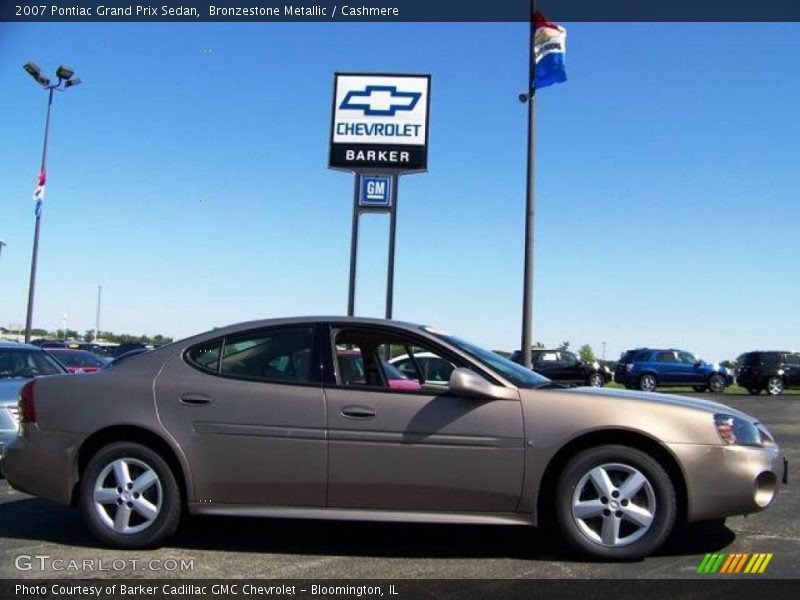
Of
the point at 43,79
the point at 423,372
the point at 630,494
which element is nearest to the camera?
the point at 630,494

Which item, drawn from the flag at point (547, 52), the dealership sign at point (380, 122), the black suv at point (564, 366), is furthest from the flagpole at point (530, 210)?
the black suv at point (564, 366)

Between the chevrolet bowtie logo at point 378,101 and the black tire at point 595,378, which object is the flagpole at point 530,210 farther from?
the black tire at point 595,378

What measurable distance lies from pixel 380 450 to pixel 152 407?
4.99 ft

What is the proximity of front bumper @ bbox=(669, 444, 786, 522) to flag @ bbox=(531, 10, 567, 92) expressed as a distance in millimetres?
11646

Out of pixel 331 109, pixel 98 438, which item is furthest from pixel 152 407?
pixel 331 109

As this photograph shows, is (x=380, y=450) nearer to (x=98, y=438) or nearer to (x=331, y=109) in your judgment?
(x=98, y=438)

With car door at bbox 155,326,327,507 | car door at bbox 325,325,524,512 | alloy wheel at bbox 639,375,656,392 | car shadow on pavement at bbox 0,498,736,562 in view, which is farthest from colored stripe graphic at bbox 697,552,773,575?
alloy wheel at bbox 639,375,656,392

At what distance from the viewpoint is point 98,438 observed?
5.07 m

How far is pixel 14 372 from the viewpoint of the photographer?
343 inches

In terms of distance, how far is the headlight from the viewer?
474 cm

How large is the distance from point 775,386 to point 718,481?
1097 inches

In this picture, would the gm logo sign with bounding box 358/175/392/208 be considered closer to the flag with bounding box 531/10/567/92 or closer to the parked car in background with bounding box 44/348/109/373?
the flag with bounding box 531/10/567/92

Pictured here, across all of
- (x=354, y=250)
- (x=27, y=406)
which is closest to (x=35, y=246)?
(x=354, y=250)

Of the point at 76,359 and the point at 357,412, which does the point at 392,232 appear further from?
the point at 357,412
